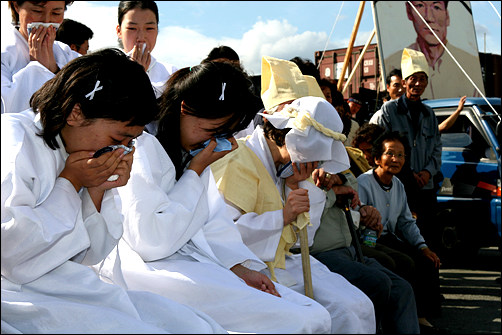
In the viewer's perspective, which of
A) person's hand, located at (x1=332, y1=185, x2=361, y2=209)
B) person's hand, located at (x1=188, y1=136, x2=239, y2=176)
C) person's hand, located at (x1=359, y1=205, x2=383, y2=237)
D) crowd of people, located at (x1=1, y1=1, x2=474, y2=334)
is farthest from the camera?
person's hand, located at (x1=359, y1=205, x2=383, y2=237)

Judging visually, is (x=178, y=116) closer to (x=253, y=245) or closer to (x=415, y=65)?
(x=253, y=245)

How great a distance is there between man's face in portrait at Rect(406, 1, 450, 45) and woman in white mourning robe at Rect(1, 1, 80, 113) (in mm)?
7156

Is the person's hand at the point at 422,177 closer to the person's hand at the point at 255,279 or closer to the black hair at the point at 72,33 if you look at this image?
the black hair at the point at 72,33

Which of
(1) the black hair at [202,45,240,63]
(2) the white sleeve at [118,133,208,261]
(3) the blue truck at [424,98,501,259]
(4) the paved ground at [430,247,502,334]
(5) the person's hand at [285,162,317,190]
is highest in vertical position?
(1) the black hair at [202,45,240,63]

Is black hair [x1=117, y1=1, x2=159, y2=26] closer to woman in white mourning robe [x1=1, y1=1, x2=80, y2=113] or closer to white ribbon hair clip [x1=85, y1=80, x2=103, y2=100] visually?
woman in white mourning robe [x1=1, y1=1, x2=80, y2=113]

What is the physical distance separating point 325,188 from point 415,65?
296 cm

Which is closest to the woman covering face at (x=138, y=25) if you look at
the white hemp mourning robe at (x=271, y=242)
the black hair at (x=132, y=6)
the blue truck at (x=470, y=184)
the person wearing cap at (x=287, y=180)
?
the black hair at (x=132, y=6)

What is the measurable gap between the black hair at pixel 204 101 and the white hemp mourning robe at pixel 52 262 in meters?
0.66

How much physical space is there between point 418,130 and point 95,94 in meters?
4.66

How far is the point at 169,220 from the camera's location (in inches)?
86.4

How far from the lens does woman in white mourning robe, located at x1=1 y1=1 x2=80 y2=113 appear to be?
2.77 m

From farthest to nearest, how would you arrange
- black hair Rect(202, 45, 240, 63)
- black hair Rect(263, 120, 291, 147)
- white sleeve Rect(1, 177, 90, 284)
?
black hair Rect(202, 45, 240, 63)
black hair Rect(263, 120, 291, 147)
white sleeve Rect(1, 177, 90, 284)

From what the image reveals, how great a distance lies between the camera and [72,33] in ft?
14.9

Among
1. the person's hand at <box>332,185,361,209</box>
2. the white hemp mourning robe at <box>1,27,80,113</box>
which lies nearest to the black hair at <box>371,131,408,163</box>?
the person's hand at <box>332,185,361,209</box>
